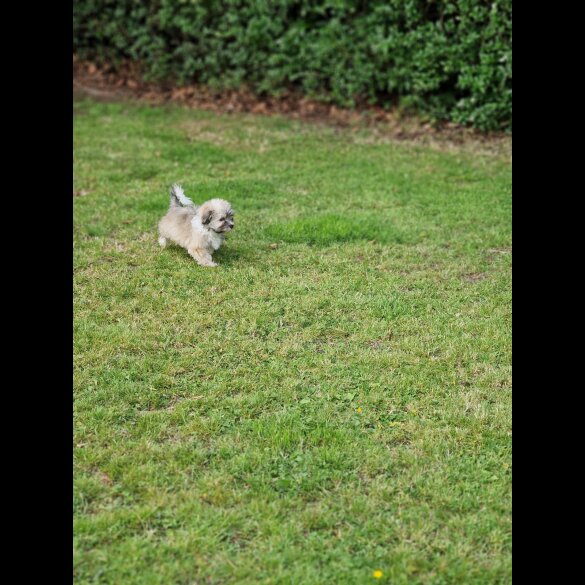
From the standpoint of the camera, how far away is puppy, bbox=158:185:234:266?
6.08 m

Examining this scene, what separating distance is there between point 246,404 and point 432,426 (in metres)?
1.07

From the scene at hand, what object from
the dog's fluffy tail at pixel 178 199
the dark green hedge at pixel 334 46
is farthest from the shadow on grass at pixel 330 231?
the dark green hedge at pixel 334 46

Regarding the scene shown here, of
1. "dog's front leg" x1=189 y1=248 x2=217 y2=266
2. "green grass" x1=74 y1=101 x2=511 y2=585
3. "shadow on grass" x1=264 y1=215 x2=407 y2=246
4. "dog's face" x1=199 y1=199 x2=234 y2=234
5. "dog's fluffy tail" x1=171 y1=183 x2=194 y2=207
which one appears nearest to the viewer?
"green grass" x1=74 y1=101 x2=511 y2=585

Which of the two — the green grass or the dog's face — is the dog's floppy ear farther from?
the green grass

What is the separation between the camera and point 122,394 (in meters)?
4.59

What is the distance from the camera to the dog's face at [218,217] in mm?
6055

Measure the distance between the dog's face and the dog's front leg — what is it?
24 cm

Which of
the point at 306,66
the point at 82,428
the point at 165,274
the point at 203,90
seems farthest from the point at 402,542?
the point at 203,90

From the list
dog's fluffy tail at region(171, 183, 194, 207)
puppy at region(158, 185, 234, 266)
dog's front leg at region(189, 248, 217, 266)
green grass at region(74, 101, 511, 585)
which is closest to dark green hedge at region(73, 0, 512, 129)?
green grass at region(74, 101, 511, 585)

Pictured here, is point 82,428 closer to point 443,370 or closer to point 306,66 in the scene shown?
point 443,370

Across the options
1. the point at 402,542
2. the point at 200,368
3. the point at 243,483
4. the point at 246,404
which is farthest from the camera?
the point at 200,368

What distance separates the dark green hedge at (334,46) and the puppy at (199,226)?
4844mm

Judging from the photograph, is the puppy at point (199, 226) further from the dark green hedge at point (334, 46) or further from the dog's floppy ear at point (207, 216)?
the dark green hedge at point (334, 46)
